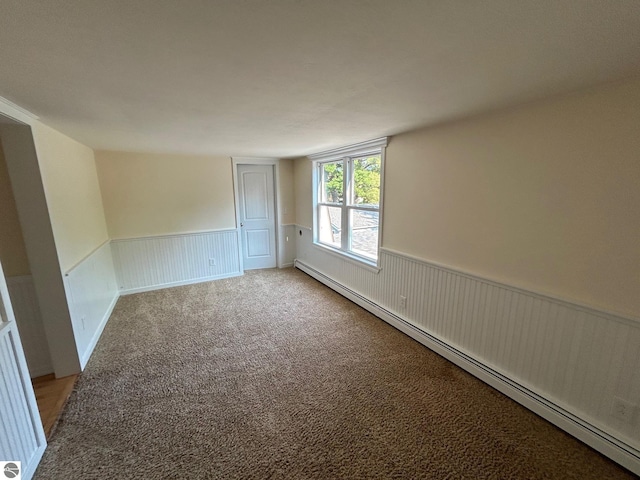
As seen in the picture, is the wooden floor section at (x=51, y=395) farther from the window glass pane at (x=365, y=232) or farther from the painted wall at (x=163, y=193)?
the window glass pane at (x=365, y=232)

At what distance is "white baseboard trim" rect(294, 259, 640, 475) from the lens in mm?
1486

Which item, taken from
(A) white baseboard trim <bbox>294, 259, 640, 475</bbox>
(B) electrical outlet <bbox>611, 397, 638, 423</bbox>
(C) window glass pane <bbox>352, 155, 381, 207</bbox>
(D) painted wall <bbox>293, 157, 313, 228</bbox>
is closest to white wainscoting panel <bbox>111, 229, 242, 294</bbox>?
(D) painted wall <bbox>293, 157, 313, 228</bbox>

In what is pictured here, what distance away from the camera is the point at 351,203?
11.9ft

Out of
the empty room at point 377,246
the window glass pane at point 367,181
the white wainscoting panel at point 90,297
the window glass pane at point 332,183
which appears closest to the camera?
the empty room at point 377,246

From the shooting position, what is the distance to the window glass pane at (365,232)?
330cm

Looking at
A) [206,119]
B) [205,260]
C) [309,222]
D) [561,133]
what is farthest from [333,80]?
[205,260]

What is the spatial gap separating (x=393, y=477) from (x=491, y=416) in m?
0.85

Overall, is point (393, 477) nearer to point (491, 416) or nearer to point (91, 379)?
point (491, 416)

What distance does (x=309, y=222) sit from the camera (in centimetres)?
466

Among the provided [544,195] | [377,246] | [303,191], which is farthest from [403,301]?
[303,191]

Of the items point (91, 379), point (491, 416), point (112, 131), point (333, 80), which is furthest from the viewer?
point (112, 131)

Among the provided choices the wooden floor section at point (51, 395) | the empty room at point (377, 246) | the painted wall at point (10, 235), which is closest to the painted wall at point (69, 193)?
the empty room at point (377, 246)

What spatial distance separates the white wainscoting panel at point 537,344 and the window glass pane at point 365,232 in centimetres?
51

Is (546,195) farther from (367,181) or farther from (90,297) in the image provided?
(90,297)
